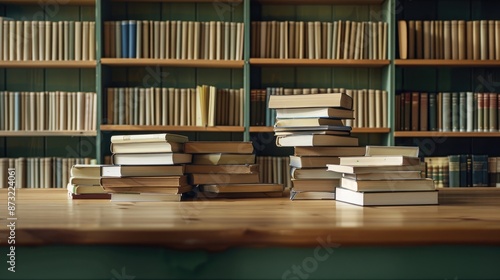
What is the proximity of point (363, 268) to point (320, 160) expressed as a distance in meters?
0.52

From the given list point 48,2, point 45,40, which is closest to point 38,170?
point 45,40

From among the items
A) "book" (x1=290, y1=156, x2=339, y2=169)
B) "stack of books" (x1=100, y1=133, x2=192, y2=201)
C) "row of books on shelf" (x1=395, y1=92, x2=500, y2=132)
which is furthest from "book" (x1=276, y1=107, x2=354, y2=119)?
"row of books on shelf" (x1=395, y1=92, x2=500, y2=132)

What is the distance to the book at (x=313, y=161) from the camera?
1.47 m

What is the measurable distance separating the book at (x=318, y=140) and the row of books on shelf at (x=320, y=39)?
2157mm

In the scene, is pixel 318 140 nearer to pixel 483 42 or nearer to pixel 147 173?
pixel 147 173

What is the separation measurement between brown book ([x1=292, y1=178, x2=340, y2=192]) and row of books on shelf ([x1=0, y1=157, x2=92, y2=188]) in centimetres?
247

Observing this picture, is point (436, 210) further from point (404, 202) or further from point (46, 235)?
point (46, 235)

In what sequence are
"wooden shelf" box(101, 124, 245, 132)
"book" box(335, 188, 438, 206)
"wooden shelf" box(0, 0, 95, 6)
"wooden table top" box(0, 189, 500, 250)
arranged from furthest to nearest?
"wooden shelf" box(0, 0, 95, 6), "wooden shelf" box(101, 124, 245, 132), "book" box(335, 188, 438, 206), "wooden table top" box(0, 189, 500, 250)

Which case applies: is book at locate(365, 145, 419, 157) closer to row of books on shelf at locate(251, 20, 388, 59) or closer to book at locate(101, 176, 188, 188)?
book at locate(101, 176, 188, 188)

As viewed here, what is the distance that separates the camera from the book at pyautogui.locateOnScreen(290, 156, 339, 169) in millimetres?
1473

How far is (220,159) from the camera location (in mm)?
1525

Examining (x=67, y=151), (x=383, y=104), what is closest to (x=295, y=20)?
(x=383, y=104)

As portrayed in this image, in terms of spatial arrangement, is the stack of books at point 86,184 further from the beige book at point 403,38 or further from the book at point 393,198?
the beige book at point 403,38

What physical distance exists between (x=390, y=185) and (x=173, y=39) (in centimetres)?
254
